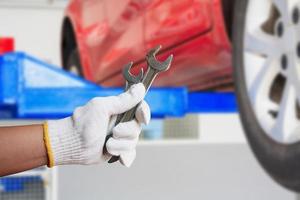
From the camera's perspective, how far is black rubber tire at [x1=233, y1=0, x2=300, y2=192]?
142 cm

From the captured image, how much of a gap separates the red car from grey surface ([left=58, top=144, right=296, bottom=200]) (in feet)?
4.38

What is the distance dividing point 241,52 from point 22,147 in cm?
74

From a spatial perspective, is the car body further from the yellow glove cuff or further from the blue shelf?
the yellow glove cuff

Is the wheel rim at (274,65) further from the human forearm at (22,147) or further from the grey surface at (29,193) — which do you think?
the grey surface at (29,193)

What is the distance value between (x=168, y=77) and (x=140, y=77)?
3.44 feet

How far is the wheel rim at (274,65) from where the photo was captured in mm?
1429

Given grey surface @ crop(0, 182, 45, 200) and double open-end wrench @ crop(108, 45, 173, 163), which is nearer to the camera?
double open-end wrench @ crop(108, 45, 173, 163)

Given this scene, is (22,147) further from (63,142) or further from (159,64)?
(159,64)

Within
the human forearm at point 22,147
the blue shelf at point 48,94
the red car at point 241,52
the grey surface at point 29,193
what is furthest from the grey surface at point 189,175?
the human forearm at point 22,147

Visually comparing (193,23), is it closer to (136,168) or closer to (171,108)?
(171,108)

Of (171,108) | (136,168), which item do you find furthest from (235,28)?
(136,168)

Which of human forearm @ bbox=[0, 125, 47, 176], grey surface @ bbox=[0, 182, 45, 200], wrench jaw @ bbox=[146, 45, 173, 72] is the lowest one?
grey surface @ bbox=[0, 182, 45, 200]

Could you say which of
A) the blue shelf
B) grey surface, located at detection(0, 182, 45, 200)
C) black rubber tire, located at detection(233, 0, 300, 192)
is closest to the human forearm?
black rubber tire, located at detection(233, 0, 300, 192)

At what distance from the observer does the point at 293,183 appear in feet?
4.68
